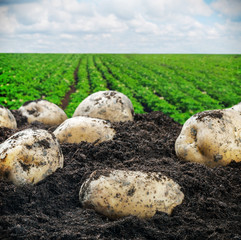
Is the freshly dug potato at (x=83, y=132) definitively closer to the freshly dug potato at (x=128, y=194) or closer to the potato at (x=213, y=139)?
the potato at (x=213, y=139)

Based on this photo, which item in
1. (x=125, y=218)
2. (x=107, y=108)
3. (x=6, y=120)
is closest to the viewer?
(x=125, y=218)

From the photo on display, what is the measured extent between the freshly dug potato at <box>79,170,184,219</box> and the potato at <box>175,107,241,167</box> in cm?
103

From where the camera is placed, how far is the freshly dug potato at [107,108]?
5535 mm

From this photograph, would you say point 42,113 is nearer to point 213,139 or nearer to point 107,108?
point 107,108

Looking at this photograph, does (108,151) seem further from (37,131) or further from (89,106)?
(89,106)

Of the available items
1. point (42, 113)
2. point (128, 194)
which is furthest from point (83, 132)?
point (42, 113)

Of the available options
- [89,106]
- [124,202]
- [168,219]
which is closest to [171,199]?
[168,219]

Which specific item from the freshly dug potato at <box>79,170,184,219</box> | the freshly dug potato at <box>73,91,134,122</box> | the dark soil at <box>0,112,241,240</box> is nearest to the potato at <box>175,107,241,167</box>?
the dark soil at <box>0,112,241,240</box>

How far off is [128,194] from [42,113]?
12.8 ft

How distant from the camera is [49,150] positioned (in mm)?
3475

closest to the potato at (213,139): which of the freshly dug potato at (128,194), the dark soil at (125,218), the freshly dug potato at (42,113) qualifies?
the dark soil at (125,218)

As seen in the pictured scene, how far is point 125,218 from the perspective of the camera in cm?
268

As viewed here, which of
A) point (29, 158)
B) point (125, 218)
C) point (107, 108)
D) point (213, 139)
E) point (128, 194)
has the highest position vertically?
point (107, 108)

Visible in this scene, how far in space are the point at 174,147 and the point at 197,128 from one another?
0.65 metres
